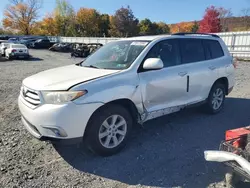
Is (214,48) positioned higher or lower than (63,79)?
higher

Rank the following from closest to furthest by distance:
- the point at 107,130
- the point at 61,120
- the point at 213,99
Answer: the point at 61,120
the point at 107,130
the point at 213,99

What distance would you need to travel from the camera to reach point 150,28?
176 ft

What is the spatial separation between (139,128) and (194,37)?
2189mm

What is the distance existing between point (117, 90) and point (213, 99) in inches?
111

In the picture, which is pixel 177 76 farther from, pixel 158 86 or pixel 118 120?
pixel 118 120

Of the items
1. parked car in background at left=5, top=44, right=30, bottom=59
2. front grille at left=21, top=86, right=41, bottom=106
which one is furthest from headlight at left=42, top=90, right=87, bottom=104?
parked car in background at left=5, top=44, right=30, bottom=59

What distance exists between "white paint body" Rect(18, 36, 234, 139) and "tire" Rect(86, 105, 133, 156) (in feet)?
0.43

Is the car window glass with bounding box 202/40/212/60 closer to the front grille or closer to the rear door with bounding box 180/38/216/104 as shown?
the rear door with bounding box 180/38/216/104

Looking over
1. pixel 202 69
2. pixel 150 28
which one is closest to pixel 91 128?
pixel 202 69

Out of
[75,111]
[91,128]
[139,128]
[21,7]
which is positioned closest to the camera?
[75,111]

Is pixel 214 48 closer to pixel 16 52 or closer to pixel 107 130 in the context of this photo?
pixel 107 130

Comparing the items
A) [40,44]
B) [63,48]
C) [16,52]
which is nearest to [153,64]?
[16,52]

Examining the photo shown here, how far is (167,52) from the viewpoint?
13.5 feet

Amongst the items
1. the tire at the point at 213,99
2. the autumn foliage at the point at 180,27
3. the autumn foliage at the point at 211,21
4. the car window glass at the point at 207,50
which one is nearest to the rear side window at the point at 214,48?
the car window glass at the point at 207,50
